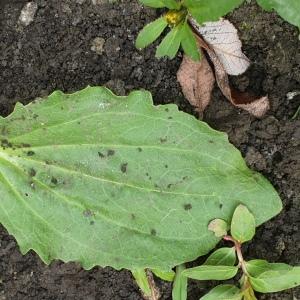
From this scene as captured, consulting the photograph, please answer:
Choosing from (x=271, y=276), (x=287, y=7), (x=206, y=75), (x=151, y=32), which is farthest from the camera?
(x=206, y=75)

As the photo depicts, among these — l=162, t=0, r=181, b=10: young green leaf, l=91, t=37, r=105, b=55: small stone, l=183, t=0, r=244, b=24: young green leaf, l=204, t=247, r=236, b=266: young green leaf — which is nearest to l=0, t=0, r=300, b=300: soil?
l=91, t=37, r=105, b=55: small stone

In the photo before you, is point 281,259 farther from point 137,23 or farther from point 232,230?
point 137,23

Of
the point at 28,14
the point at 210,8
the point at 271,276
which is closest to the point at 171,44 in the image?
the point at 210,8

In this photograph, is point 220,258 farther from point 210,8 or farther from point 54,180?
point 210,8

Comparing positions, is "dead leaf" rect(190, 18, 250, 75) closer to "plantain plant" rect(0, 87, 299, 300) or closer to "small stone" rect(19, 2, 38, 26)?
"plantain plant" rect(0, 87, 299, 300)

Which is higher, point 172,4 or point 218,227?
point 172,4

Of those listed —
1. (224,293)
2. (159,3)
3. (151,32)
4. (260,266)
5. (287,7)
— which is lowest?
(224,293)

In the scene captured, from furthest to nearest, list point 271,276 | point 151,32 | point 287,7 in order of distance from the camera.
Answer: point 151,32 < point 271,276 < point 287,7
